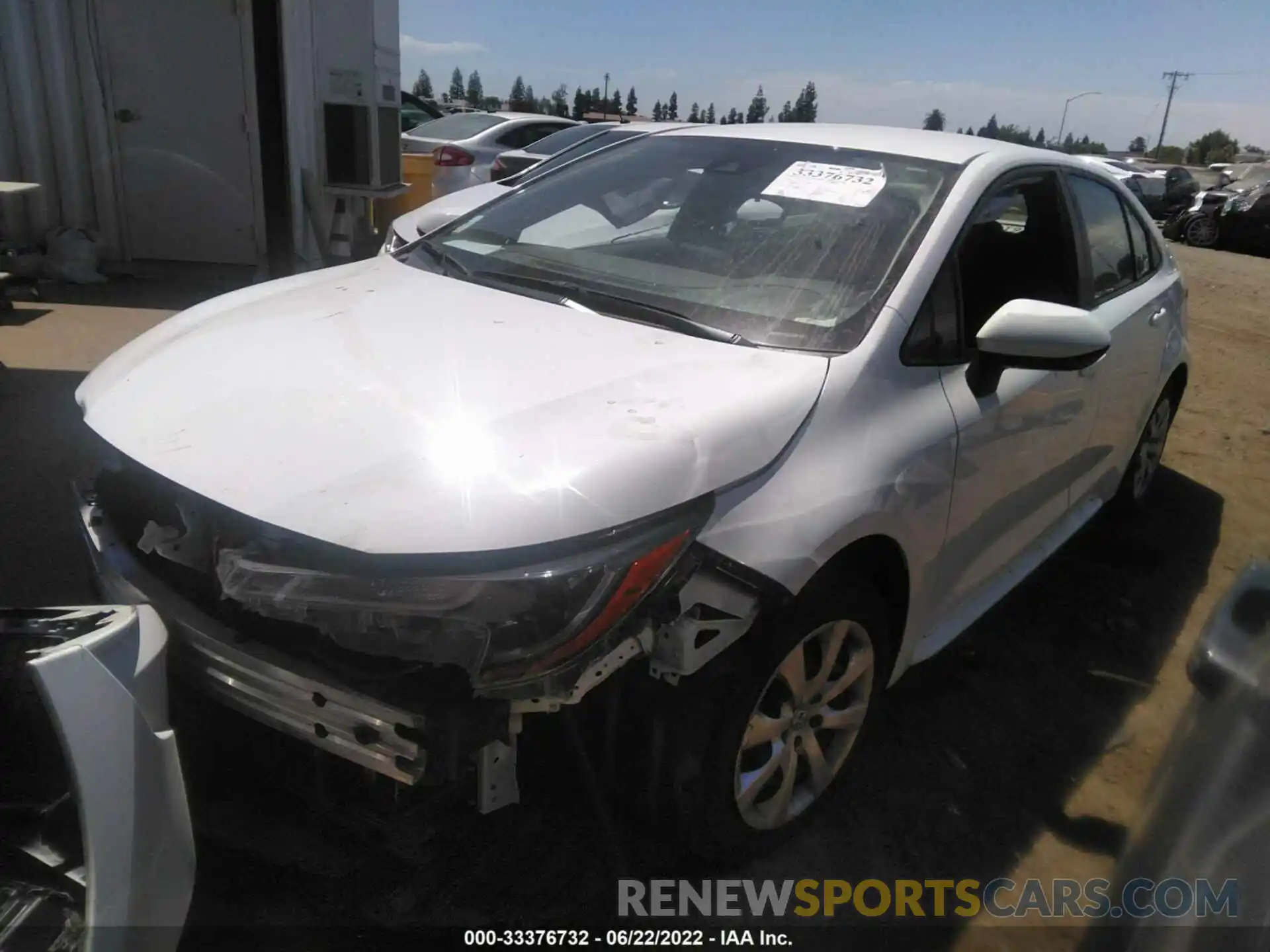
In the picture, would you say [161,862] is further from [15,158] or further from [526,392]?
[15,158]

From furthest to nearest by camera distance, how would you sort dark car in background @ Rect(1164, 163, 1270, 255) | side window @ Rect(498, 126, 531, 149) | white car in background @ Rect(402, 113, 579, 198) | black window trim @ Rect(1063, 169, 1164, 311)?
dark car in background @ Rect(1164, 163, 1270, 255), side window @ Rect(498, 126, 531, 149), white car in background @ Rect(402, 113, 579, 198), black window trim @ Rect(1063, 169, 1164, 311)

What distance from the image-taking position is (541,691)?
174 centimetres

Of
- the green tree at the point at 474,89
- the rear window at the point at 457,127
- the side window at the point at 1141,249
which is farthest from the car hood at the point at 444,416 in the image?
the green tree at the point at 474,89

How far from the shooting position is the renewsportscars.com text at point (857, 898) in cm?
228

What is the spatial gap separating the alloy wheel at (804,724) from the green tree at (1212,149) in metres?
77.6

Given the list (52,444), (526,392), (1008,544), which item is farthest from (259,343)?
(52,444)

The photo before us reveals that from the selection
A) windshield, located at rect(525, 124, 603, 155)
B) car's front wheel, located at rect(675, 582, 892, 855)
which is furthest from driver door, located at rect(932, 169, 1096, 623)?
windshield, located at rect(525, 124, 603, 155)

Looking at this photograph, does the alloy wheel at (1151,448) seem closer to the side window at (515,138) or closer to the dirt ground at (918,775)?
the dirt ground at (918,775)

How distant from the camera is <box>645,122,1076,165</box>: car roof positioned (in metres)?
2.96

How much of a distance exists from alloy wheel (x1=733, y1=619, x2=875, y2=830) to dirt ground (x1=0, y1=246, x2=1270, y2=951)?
0.54ft

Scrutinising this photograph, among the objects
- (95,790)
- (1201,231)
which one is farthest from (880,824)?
(1201,231)

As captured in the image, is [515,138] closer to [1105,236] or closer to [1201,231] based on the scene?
[1105,236]

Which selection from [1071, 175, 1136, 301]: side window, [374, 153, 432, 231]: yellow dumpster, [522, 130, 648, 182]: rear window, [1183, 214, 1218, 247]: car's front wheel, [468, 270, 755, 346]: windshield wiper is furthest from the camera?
[1183, 214, 1218, 247]: car's front wheel

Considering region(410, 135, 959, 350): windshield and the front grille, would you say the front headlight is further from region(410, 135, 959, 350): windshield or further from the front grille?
region(410, 135, 959, 350): windshield
